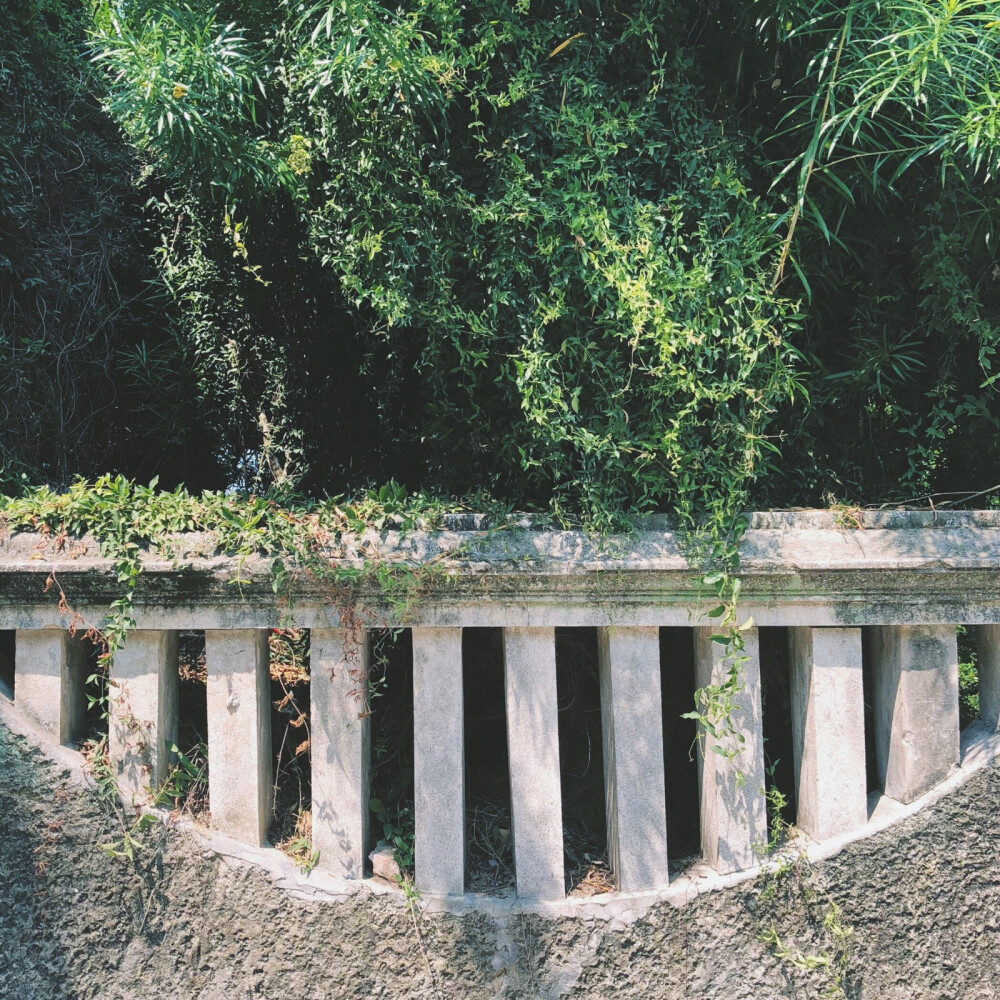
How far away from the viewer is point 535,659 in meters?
2.49

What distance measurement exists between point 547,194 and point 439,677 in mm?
1455

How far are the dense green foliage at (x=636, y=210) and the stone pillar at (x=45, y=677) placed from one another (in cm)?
77

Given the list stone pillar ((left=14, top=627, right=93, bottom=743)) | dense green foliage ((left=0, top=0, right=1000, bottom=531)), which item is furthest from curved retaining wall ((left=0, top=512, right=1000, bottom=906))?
dense green foliage ((left=0, top=0, right=1000, bottom=531))

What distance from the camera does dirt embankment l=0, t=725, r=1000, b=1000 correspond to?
2434 mm

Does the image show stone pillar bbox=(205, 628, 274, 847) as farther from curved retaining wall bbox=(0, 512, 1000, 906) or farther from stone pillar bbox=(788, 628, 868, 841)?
stone pillar bbox=(788, 628, 868, 841)

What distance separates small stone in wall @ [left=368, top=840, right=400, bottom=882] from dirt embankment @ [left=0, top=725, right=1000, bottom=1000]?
77 mm

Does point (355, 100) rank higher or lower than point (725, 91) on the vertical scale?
lower

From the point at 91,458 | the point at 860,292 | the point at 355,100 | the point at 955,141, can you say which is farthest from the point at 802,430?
the point at 91,458

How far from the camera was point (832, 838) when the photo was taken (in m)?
2.53

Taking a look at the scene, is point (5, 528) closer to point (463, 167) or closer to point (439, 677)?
point (439, 677)

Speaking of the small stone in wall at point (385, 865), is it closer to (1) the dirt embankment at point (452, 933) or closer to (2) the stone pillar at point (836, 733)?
(1) the dirt embankment at point (452, 933)

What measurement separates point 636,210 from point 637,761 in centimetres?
164

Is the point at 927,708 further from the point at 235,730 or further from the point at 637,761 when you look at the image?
the point at 235,730

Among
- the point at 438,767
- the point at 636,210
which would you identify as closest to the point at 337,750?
the point at 438,767
